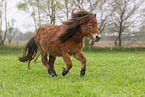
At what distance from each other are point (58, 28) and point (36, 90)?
317cm

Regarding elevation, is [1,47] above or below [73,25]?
below

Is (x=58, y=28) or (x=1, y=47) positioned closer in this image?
(x=58, y=28)

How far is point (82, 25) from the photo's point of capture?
22.2ft

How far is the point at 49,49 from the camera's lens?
7457 mm

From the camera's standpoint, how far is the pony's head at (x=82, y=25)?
6559 millimetres

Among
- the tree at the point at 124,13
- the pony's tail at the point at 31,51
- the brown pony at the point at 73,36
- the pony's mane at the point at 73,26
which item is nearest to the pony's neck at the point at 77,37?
the brown pony at the point at 73,36

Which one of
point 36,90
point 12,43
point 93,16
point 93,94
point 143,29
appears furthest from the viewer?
point 143,29

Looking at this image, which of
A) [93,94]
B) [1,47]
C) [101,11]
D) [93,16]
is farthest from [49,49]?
[101,11]

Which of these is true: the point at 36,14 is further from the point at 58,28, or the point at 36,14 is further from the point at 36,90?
the point at 36,90

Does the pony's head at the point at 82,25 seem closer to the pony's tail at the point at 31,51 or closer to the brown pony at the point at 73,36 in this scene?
the brown pony at the point at 73,36

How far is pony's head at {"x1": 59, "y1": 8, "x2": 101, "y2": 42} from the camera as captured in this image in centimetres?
656

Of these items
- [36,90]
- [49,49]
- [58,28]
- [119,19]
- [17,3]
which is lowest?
[36,90]

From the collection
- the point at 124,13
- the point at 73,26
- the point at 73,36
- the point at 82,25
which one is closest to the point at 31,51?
the point at 73,36

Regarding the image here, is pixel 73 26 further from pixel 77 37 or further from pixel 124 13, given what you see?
pixel 124 13
